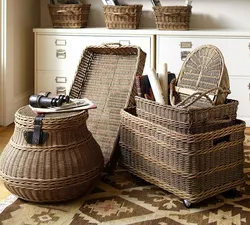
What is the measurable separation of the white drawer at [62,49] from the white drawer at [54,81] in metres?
0.04

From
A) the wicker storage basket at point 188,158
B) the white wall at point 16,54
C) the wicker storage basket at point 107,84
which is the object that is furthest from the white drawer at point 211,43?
the wicker storage basket at point 188,158

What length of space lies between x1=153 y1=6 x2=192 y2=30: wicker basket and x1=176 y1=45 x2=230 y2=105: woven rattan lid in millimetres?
1222

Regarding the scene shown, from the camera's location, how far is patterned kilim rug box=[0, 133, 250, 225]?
74.0 inches

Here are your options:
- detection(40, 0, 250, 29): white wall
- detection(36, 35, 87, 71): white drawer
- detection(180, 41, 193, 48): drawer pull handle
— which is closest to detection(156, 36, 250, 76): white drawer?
detection(180, 41, 193, 48): drawer pull handle

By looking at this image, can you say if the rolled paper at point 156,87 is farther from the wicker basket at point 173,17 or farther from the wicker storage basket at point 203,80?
the wicker basket at point 173,17

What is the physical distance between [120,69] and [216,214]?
98 cm

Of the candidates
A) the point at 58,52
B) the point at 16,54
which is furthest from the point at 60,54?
the point at 16,54

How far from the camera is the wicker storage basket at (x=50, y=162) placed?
1.94 metres

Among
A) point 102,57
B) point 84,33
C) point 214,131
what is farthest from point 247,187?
point 84,33

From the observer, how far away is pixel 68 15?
359cm

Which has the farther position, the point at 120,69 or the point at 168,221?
the point at 120,69

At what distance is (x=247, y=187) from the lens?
223 centimetres

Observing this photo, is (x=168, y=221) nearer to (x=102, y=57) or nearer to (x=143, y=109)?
(x=143, y=109)

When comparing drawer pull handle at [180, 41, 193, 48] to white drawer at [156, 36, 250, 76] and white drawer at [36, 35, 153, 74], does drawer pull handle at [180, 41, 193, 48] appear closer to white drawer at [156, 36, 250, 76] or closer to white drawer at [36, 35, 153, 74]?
white drawer at [156, 36, 250, 76]
